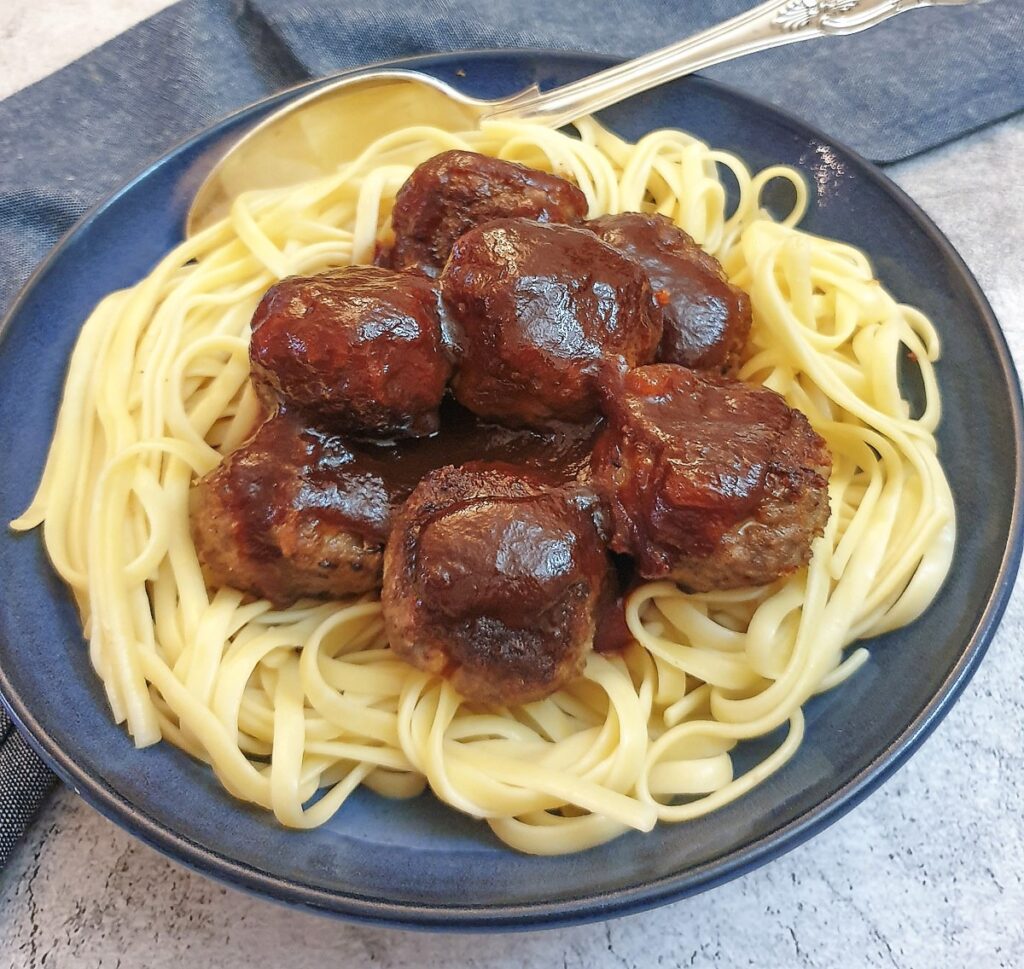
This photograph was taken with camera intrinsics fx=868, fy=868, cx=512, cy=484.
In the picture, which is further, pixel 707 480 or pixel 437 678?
pixel 437 678

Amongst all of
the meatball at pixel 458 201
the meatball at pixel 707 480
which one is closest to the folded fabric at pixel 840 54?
the meatball at pixel 458 201

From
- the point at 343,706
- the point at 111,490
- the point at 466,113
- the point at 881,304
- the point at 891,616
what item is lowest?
the point at 343,706

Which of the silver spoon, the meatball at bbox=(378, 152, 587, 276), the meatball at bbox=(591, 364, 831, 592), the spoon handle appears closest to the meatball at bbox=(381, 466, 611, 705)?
the meatball at bbox=(591, 364, 831, 592)

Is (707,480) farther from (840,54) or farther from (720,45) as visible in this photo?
(840,54)

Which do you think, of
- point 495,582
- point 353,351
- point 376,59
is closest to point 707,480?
point 495,582

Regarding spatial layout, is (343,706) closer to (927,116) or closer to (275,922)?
(275,922)

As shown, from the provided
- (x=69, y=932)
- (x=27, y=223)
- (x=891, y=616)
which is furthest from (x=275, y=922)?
(x=27, y=223)

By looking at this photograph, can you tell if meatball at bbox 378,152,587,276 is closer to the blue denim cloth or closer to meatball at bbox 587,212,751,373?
meatball at bbox 587,212,751,373
